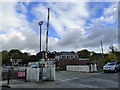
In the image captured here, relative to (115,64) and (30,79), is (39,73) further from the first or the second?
(115,64)

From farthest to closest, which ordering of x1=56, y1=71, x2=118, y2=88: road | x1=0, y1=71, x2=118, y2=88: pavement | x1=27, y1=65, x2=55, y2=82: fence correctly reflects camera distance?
x1=27, y1=65, x2=55, y2=82: fence, x1=0, y1=71, x2=118, y2=88: pavement, x1=56, y1=71, x2=118, y2=88: road

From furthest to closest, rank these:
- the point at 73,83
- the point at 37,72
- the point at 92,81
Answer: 1. the point at 37,72
2. the point at 92,81
3. the point at 73,83

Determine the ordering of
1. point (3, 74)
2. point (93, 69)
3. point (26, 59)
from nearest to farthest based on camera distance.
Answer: point (3, 74) < point (93, 69) < point (26, 59)

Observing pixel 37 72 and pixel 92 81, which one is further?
pixel 37 72

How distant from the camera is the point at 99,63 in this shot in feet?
118

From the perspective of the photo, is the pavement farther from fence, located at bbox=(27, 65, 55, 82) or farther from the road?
fence, located at bbox=(27, 65, 55, 82)

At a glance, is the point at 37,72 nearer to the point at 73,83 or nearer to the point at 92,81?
the point at 73,83

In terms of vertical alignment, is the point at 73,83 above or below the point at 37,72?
below

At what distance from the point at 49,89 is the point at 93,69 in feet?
55.5

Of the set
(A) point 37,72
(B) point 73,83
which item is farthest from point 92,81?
(A) point 37,72

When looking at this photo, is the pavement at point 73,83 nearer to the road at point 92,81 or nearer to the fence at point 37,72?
the road at point 92,81

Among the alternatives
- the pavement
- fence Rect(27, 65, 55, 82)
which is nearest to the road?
the pavement

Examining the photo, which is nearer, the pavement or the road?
the road

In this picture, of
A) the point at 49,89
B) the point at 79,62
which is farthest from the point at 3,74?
the point at 79,62
